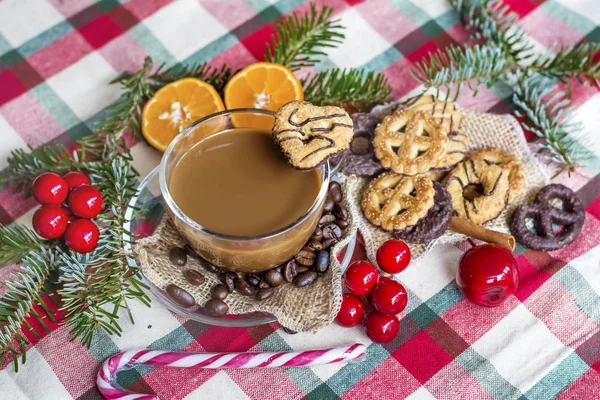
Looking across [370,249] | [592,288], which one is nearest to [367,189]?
[370,249]

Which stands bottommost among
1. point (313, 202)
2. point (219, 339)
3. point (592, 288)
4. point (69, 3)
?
point (592, 288)

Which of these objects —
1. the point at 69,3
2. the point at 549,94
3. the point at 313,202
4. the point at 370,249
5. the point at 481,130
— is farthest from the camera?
the point at 69,3

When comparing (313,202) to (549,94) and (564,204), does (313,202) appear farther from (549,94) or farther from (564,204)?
(549,94)

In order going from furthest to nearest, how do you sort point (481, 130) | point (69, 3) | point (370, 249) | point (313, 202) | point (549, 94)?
point (69, 3), point (549, 94), point (481, 130), point (370, 249), point (313, 202)

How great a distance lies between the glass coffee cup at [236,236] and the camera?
71.9 inches

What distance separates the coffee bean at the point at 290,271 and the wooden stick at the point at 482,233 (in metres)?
0.55

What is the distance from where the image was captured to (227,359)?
1.94 m

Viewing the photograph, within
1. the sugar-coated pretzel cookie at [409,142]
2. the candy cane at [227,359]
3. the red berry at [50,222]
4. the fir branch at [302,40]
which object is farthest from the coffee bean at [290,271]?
the fir branch at [302,40]

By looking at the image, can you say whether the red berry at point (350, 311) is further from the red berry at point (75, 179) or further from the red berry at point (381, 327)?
the red berry at point (75, 179)

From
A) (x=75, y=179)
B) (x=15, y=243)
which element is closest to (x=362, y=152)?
(x=75, y=179)

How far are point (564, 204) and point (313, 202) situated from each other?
37.3 inches

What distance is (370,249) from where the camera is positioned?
6.94ft

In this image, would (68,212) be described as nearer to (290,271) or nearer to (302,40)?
(290,271)

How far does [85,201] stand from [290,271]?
0.68 meters
